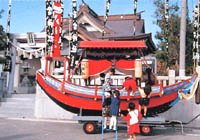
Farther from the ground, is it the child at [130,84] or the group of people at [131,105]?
the child at [130,84]

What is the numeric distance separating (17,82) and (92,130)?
45.8 ft

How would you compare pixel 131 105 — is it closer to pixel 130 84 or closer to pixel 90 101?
pixel 130 84

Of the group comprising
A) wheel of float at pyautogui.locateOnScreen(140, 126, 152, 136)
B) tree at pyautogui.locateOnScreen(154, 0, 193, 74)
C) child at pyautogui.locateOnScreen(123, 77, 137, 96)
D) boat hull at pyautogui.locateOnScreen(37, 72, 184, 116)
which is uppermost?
tree at pyautogui.locateOnScreen(154, 0, 193, 74)

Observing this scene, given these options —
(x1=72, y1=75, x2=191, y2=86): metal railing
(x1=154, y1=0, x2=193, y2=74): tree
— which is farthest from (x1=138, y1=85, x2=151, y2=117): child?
(x1=154, y1=0, x2=193, y2=74): tree

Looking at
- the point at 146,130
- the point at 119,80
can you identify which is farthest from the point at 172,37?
the point at 146,130

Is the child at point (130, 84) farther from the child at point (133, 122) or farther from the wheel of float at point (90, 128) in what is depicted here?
the wheel of float at point (90, 128)

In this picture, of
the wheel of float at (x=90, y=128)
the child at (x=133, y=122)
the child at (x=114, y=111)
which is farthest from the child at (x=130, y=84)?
the wheel of float at (x=90, y=128)

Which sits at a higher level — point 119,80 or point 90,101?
point 119,80

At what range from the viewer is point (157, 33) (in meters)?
19.8

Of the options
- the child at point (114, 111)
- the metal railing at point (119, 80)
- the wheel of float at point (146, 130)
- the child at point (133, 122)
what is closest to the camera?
the child at point (133, 122)

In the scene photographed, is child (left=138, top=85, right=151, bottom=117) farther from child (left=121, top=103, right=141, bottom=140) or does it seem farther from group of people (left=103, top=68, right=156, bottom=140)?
child (left=121, top=103, right=141, bottom=140)

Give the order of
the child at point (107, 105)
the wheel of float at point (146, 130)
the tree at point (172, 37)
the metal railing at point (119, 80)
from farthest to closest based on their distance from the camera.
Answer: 1. the tree at point (172, 37)
2. the metal railing at point (119, 80)
3. the wheel of float at point (146, 130)
4. the child at point (107, 105)

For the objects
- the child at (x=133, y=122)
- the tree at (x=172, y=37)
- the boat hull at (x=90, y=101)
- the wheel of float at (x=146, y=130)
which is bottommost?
the wheel of float at (x=146, y=130)

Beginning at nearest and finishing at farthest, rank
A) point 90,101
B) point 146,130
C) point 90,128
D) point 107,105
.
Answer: point 107,105 < point 146,130 < point 90,128 < point 90,101
